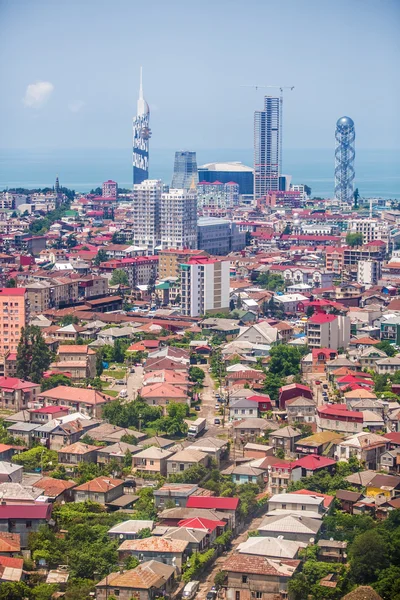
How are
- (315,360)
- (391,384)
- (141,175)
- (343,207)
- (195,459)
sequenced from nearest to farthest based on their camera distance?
(195,459), (391,384), (315,360), (343,207), (141,175)

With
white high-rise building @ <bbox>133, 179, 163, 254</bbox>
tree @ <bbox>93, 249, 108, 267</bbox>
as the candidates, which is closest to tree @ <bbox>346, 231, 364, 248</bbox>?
white high-rise building @ <bbox>133, 179, 163, 254</bbox>

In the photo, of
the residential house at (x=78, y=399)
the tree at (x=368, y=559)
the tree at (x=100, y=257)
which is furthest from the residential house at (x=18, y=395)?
the tree at (x=100, y=257)

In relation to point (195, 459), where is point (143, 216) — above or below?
above

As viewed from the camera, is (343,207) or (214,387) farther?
(343,207)

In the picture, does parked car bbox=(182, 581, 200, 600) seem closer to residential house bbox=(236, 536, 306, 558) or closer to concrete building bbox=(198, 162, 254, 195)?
residential house bbox=(236, 536, 306, 558)

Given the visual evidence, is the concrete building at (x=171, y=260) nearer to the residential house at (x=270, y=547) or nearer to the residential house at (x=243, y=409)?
the residential house at (x=243, y=409)

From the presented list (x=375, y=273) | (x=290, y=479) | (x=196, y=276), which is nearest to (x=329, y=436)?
(x=290, y=479)

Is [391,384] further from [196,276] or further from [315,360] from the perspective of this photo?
[196,276]

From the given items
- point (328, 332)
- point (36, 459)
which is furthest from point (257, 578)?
point (328, 332)
